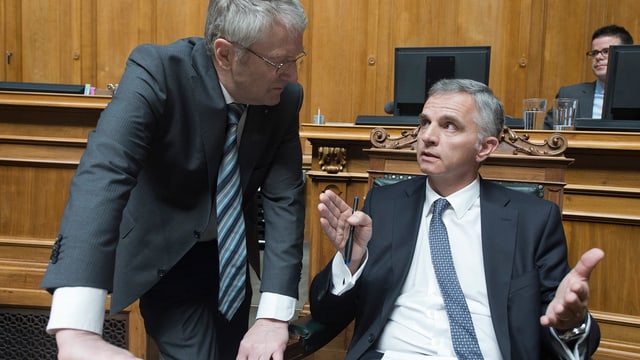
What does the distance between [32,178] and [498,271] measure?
7.25ft

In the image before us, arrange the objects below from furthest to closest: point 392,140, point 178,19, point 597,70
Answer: point 178,19 → point 597,70 → point 392,140

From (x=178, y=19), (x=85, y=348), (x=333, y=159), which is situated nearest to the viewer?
(x=85, y=348)

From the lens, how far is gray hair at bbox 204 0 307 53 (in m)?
1.30

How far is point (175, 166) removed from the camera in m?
1.38

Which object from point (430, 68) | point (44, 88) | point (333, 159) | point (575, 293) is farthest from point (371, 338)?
point (44, 88)

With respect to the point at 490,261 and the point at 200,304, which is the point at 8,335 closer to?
the point at 200,304

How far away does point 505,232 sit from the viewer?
1.64 m

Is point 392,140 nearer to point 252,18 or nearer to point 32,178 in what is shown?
point 252,18

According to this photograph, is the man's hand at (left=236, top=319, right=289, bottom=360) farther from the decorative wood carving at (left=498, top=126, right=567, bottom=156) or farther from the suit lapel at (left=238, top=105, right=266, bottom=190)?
the decorative wood carving at (left=498, top=126, right=567, bottom=156)

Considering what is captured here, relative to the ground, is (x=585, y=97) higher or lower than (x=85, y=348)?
higher

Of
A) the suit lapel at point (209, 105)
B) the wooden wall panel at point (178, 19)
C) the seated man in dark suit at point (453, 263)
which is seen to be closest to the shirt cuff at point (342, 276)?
the seated man in dark suit at point (453, 263)

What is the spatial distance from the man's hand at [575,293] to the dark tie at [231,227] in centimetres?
70

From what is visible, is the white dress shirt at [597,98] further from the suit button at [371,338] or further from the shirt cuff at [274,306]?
the shirt cuff at [274,306]

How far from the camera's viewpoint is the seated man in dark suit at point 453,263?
154cm
